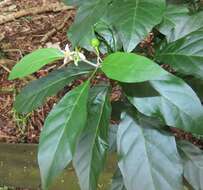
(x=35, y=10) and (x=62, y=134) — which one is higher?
(x=62, y=134)

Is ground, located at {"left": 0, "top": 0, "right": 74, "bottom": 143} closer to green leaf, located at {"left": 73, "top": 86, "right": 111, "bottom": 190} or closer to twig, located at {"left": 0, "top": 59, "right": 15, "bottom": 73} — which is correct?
twig, located at {"left": 0, "top": 59, "right": 15, "bottom": 73}

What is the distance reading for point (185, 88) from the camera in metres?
0.94

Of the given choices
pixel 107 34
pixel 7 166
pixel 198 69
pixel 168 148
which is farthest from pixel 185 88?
pixel 7 166

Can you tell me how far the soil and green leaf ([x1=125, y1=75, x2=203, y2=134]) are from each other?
0.88 metres

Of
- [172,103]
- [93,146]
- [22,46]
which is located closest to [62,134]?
[93,146]

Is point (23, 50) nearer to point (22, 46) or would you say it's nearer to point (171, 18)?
point (22, 46)

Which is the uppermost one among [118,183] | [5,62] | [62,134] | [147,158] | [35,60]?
[35,60]

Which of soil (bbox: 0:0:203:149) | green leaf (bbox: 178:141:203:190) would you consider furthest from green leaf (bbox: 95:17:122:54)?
soil (bbox: 0:0:203:149)

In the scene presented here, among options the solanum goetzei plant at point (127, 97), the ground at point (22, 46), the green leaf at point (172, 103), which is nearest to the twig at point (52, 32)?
the ground at point (22, 46)

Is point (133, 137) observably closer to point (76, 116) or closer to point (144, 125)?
point (144, 125)

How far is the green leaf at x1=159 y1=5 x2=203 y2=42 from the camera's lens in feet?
3.48

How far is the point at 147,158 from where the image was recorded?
40.7 inches

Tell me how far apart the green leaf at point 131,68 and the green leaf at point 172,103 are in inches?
3.2

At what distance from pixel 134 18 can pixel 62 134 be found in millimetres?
275
